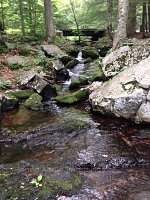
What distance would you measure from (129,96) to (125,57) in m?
3.16

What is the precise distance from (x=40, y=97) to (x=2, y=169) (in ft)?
17.9

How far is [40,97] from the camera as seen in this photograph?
38.2ft

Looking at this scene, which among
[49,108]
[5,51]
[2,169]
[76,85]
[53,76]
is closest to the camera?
[2,169]

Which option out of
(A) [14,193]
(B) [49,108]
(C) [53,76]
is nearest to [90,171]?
(A) [14,193]

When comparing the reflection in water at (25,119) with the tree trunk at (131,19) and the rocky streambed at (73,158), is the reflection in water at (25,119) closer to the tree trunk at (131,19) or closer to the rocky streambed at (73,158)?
the rocky streambed at (73,158)

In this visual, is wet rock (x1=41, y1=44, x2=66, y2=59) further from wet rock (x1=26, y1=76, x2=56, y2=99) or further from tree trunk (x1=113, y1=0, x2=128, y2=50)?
wet rock (x1=26, y1=76, x2=56, y2=99)

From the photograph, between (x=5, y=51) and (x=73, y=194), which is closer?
(x=73, y=194)

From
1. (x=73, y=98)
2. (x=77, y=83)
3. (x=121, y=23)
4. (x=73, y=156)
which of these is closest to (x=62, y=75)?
(x=77, y=83)

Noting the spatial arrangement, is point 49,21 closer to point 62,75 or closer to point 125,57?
point 62,75

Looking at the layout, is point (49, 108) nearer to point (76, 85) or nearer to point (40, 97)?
point (40, 97)

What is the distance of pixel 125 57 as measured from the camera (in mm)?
11875

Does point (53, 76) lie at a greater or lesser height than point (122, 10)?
lesser

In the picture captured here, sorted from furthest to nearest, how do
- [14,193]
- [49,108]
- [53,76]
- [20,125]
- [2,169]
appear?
[53,76], [49,108], [20,125], [2,169], [14,193]

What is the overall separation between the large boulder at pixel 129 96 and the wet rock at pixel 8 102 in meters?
2.74
